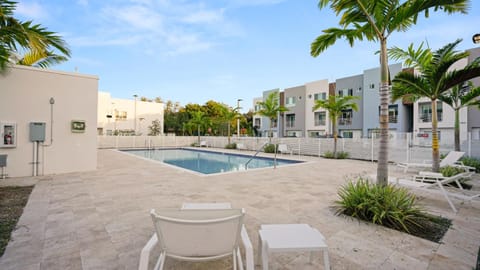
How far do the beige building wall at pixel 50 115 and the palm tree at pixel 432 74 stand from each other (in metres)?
9.94

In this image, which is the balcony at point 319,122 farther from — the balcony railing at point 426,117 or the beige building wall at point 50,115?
the beige building wall at point 50,115

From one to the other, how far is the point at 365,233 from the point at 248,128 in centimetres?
3170

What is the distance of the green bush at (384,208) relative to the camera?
3182 mm

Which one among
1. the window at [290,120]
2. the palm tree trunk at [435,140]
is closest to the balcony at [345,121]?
the window at [290,120]

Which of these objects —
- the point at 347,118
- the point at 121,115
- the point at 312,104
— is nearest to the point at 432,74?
the point at 347,118

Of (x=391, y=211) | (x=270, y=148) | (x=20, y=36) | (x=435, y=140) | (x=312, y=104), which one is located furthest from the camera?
(x=312, y=104)

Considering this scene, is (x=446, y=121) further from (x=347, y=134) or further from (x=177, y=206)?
(x=177, y=206)

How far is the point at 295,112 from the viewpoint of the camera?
95.6ft

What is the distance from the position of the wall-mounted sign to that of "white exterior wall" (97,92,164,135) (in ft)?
76.4

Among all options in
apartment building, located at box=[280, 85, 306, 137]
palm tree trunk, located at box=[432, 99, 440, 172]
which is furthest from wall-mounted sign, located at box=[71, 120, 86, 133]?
apartment building, located at box=[280, 85, 306, 137]

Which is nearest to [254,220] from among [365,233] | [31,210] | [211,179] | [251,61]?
[365,233]

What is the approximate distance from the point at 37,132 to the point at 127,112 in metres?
25.3

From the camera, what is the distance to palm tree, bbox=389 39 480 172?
513 cm

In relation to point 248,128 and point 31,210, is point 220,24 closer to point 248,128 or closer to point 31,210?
point 31,210
